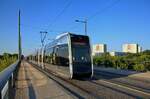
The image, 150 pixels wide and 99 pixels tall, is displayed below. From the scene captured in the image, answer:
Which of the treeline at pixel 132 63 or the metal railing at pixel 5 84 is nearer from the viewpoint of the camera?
the metal railing at pixel 5 84

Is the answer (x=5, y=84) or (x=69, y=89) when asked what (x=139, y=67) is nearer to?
(x=69, y=89)

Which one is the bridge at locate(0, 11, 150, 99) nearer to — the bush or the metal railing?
the metal railing

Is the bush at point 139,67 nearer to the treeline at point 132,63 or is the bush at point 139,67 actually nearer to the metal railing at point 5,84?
the treeline at point 132,63

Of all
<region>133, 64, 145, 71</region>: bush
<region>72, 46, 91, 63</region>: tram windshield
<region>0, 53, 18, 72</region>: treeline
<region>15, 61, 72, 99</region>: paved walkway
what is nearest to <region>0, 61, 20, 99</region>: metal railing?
<region>15, 61, 72, 99</region>: paved walkway

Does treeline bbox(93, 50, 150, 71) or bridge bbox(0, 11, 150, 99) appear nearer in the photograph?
bridge bbox(0, 11, 150, 99)

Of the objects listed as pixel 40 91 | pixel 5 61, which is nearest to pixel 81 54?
pixel 40 91

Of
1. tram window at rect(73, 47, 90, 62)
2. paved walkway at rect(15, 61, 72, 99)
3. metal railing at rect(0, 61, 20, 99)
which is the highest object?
tram window at rect(73, 47, 90, 62)

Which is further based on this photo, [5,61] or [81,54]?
[5,61]

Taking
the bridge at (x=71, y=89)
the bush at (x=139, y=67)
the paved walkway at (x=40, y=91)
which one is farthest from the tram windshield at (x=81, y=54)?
the bush at (x=139, y=67)

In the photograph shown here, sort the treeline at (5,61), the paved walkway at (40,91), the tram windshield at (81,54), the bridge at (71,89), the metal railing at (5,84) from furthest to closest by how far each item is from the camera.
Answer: the treeline at (5,61) < the tram windshield at (81,54) < the paved walkway at (40,91) < the bridge at (71,89) < the metal railing at (5,84)

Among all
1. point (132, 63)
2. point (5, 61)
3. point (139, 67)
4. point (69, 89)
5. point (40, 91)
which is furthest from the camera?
point (5, 61)

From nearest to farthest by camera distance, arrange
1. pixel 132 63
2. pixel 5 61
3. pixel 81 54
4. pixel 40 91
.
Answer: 1. pixel 40 91
2. pixel 81 54
3. pixel 132 63
4. pixel 5 61

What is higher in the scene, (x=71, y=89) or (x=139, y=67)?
(x=139, y=67)

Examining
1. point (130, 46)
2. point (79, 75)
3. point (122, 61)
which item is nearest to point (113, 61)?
point (122, 61)
